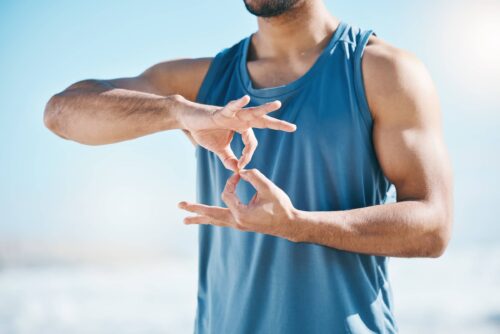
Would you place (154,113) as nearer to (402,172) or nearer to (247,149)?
(247,149)

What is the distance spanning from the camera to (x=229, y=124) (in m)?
1.86

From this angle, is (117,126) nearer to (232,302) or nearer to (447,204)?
(232,302)

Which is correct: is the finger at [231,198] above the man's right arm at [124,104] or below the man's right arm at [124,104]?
below

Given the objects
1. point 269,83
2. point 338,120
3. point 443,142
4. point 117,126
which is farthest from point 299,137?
point 117,126

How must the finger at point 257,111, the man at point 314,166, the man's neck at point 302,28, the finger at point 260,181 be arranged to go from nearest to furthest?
the finger at point 260,181 < the finger at point 257,111 < the man at point 314,166 < the man's neck at point 302,28

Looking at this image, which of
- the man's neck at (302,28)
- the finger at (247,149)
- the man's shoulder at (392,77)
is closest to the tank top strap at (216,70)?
the man's neck at (302,28)

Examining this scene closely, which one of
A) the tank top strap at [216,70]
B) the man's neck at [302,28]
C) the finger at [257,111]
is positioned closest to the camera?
the finger at [257,111]

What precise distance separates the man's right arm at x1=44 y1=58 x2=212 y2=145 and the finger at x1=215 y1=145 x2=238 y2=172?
0.19 metres

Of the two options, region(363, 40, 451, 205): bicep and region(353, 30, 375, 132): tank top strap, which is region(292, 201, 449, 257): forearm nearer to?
region(363, 40, 451, 205): bicep

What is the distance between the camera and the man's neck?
2236 mm

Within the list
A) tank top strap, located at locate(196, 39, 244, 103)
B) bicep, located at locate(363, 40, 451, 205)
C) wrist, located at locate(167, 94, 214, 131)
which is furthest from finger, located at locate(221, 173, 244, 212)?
tank top strap, located at locate(196, 39, 244, 103)

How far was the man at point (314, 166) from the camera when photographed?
72.7 inches

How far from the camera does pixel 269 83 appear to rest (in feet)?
7.37

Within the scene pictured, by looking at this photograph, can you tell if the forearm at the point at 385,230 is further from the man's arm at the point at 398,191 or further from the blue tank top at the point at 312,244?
the blue tank top at the point at 312,244
